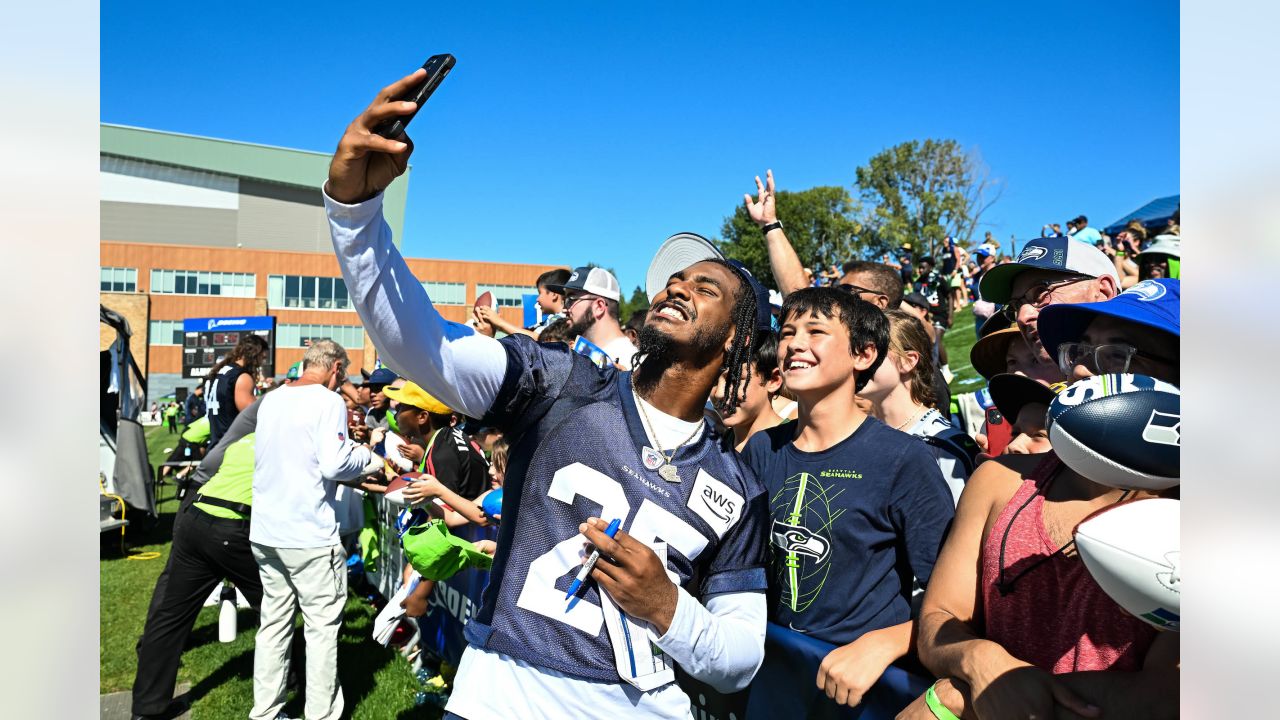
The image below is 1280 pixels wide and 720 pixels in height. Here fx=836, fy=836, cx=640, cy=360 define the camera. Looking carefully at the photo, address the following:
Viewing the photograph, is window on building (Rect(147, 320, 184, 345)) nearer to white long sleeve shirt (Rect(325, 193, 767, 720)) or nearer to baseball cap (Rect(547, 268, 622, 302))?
baseball cap (Rect(547, 268, 622, 302))

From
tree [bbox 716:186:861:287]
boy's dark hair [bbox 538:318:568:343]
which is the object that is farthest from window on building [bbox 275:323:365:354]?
boy's dark hair [bbox 538:318:568:343]

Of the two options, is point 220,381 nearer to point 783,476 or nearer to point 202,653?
point 202,653

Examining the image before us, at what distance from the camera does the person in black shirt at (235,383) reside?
8.27 m

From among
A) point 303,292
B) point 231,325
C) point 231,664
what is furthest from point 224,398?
point 303,292

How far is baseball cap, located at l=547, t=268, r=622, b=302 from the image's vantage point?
5.89 meters

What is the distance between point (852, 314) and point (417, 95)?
201 cm

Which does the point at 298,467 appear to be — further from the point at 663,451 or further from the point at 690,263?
the point at 663,451

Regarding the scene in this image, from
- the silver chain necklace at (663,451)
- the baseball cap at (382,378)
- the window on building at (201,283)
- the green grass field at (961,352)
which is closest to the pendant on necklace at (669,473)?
the silver chain necklace at (663,451)

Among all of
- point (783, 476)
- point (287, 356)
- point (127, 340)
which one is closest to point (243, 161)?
point (287, 356)

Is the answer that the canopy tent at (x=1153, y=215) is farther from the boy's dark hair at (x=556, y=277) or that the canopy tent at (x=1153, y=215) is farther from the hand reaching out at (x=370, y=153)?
the hand reaching out at (x=370, y=153)

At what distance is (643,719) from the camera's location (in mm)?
2188

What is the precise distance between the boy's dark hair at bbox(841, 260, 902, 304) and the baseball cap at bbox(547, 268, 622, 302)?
1784 mm

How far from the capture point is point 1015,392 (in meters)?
2.68

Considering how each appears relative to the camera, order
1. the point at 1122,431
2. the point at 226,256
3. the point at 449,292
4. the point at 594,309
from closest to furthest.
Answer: the point at 1122,431
the point at 594,309
the point at 226,256
the point at 449,292
